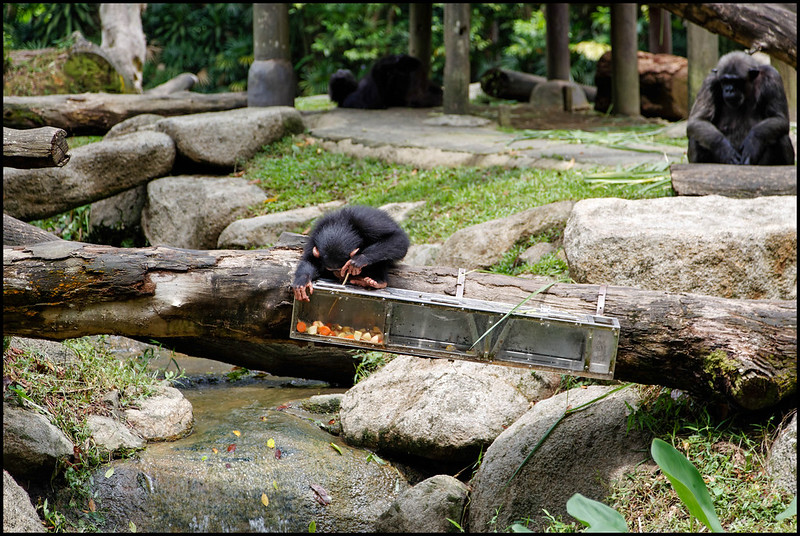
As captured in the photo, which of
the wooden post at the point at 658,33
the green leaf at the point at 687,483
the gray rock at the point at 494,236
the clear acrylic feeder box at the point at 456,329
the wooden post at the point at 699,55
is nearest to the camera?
the green leaf at the point at 687,483

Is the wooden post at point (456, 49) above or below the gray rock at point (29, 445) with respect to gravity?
above

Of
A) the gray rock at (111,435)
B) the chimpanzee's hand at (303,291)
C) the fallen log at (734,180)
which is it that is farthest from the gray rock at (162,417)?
the fallen log at (734,180)

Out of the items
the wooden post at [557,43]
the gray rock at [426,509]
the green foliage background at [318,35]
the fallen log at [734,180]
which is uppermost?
the green foliage background at [318,35]

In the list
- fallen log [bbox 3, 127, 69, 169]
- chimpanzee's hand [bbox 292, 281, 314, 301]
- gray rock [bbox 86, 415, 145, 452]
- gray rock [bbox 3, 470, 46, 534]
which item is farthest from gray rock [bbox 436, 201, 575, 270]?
gray rock [bbox 3, 470, 46, 534]

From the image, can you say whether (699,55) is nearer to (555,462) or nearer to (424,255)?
(424,255)

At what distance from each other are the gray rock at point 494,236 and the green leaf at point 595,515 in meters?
3.49

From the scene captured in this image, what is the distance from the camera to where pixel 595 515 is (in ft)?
10.3

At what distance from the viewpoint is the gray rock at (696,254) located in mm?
5074

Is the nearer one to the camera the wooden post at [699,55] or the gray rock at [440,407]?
the gray rock at [440,407]

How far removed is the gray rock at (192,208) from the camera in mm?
9422

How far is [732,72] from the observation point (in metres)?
7.21

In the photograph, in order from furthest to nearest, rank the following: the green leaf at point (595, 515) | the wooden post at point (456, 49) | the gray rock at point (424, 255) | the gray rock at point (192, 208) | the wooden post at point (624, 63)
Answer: the wooden post at point (624, 63)
the wooden post at point (456, 49)
the gray rock at point (192, 208)
the gray rock at point (424, 255)
the green leaf at point (595, 515)

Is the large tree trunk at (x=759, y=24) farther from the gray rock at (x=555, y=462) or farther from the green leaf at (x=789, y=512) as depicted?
the green leaf at (x=789, y=512)

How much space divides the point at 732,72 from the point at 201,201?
20.3 feet
